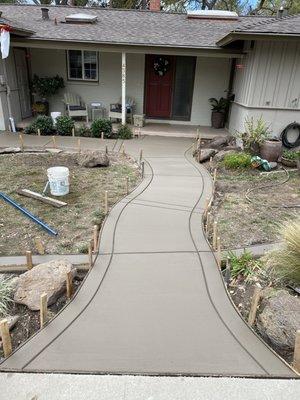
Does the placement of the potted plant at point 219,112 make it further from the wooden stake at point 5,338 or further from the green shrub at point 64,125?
the wooden stake at point 5,338

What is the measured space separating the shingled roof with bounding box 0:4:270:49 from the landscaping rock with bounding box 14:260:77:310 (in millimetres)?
7390

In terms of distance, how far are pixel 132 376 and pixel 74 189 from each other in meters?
3.72

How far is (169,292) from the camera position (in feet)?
8.91

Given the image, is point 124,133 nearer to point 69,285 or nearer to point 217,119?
point 217,119

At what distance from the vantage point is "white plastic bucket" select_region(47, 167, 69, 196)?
4.67 m

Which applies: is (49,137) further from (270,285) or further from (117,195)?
(270,285)

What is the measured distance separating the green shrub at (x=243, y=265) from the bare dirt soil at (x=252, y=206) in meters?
0.35

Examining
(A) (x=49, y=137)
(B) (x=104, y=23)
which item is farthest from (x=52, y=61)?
(A) (x=49, y=137)

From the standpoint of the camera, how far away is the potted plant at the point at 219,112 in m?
9.80

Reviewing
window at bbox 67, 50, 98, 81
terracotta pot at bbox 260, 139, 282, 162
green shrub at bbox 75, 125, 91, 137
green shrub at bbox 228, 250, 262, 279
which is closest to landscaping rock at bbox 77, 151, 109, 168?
green shrub at bbox 75, 125, 91, 137

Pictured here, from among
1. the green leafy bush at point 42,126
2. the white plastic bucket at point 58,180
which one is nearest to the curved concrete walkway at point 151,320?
the white plastic bucket at point 58,180

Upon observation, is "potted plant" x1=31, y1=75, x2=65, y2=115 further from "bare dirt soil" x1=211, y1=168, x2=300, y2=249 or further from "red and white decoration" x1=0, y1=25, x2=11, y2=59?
"bare dirt soil" x1=211, y1=168, x2=300, y2=249

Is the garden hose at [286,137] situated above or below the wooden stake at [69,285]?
above

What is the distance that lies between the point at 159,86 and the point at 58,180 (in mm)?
6777
